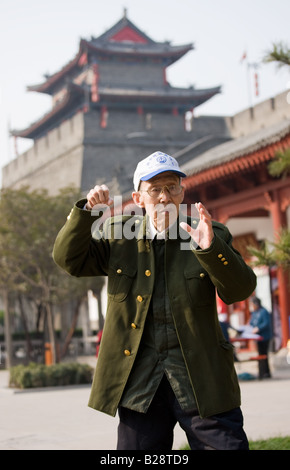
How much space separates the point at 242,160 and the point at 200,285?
10576 millimetres

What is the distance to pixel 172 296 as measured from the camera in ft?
9.98

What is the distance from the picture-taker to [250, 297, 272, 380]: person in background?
1162 centimetres

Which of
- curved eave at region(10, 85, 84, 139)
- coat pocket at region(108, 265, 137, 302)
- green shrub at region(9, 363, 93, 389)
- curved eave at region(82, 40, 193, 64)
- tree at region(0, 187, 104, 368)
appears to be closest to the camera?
coat pocket at region(108, 265, 137, 302)

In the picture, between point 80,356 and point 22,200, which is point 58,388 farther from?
point 80,356

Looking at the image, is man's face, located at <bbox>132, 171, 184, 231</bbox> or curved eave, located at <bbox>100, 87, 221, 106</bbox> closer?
man's face, located at <bbox>132, 171, 184, 231</bbox>

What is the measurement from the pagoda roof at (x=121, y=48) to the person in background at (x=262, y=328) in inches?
1167

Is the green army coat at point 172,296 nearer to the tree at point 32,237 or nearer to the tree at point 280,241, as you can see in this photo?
the tree at point 280,241

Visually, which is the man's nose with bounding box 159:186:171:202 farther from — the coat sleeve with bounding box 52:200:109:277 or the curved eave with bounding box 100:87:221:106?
the curved eave with bounding box 100:87:221:106

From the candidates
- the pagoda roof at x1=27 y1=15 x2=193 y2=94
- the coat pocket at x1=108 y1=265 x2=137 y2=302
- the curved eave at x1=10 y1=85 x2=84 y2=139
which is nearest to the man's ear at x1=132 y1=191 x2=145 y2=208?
the coat pocket at x1=108 y1=265 x2=137 y2=302

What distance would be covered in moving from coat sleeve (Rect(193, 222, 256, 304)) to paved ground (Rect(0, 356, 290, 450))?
3.07 meters

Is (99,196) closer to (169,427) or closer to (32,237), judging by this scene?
(169,427)

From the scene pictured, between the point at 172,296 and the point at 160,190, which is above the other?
the point at 160,190

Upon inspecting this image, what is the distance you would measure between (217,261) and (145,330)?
0.40 metres

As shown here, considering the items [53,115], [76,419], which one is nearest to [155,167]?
[76,419]
